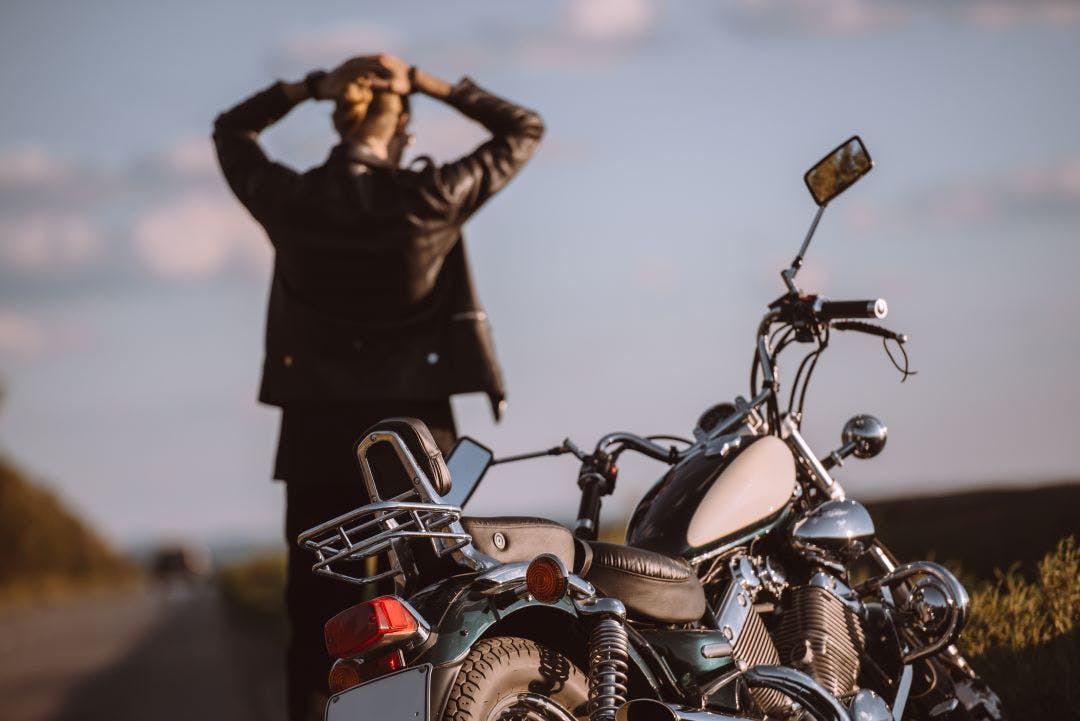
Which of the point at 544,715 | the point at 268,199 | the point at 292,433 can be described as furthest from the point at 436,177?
the point at 544,715

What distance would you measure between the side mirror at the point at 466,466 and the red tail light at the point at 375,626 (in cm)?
55

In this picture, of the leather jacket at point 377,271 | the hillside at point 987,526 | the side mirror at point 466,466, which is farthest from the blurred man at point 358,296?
the hillside at point 987,526

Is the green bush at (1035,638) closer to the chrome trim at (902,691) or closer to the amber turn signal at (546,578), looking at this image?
the chrome trim at (902,691)

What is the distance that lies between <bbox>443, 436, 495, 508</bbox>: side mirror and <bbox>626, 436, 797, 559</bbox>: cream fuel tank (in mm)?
620

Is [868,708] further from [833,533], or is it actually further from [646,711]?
[646,711]

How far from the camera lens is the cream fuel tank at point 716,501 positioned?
429cm

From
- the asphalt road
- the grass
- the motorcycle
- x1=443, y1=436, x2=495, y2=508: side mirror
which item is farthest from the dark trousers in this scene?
the grass

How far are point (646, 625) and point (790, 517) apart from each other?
2.81ft

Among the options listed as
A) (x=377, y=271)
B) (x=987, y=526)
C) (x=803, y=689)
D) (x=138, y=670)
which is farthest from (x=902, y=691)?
(x=138, y=670)

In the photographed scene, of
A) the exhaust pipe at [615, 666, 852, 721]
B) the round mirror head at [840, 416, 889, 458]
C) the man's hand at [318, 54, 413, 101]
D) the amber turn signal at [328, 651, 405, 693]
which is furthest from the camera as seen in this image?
the man's hand at [318, 54, 413, 101]

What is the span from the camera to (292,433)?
18.0 feet

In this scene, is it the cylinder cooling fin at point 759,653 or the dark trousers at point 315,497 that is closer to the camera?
the cylinder cooling fin at point 759,653

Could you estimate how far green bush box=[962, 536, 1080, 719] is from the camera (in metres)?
5.36

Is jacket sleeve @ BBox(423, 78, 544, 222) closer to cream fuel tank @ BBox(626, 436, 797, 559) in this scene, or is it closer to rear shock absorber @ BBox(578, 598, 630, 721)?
cream fuel tank @ BBox(626, 436, 797, 559)
